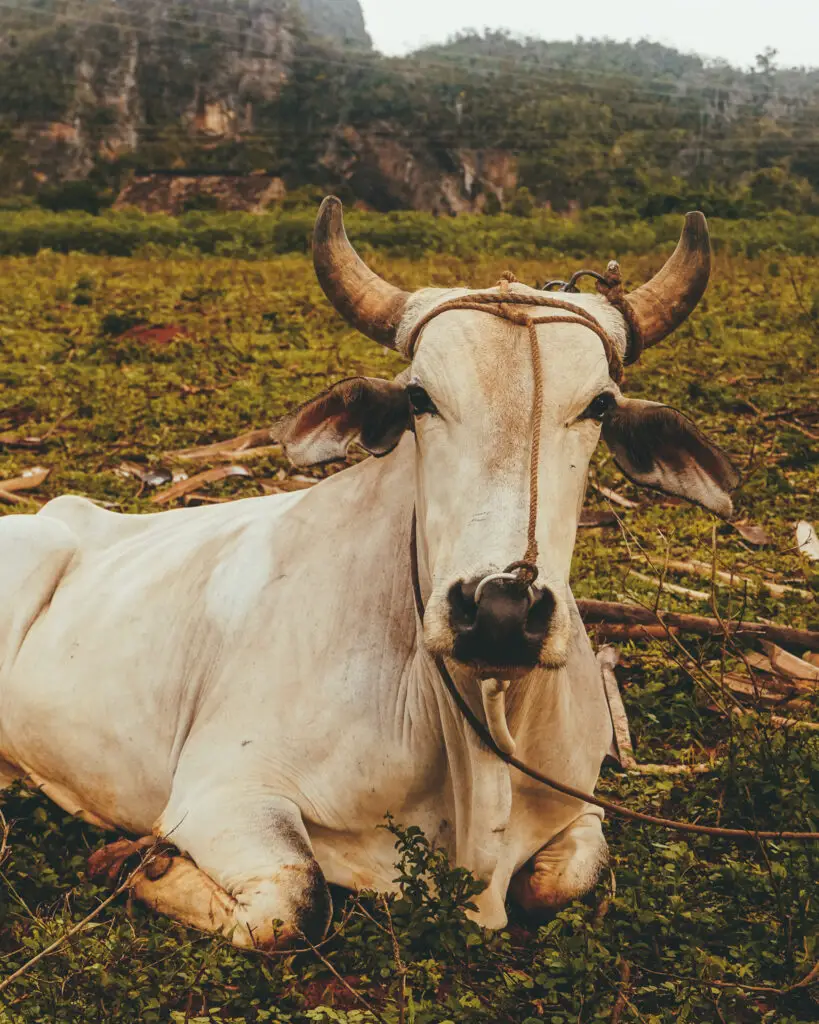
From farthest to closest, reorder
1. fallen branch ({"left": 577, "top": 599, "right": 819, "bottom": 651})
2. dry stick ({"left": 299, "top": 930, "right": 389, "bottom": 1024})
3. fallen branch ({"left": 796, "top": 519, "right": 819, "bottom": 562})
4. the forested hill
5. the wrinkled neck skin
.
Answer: the forested hill < fallen branch ({"left": 796, "top": 519, "right": 819, "bottom": 562}) < fallen branch ({"left": 577, "top": 599, "right": 819, "bottom": 651}) < the wrinkled neck skin < dry stick ({"left": 299, "top": 930, "right": 389, "bottom": 1024})

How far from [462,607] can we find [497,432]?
0.44 m

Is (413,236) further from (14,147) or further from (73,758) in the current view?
(14,147)

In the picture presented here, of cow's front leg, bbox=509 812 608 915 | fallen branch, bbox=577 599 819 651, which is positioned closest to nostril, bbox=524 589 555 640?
cow's front leg, bbox=509 812 608 915

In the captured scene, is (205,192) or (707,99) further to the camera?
(707,99)

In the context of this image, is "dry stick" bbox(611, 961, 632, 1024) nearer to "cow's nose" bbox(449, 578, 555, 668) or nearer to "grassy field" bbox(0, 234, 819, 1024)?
"grassy field" bbox(0, 234, 819, 1024)

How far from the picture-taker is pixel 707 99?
6034 cm

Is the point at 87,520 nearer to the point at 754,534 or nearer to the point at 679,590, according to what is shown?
the point at 679,590

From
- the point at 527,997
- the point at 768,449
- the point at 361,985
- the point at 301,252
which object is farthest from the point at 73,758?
the point at 301,252

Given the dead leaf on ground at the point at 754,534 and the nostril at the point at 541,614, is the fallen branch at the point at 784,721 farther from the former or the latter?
the dead leaf on ground at the point at 754,534

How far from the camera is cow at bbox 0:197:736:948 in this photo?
297 cm

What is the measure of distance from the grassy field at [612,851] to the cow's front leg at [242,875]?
0.21 ft

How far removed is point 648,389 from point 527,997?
6697mm

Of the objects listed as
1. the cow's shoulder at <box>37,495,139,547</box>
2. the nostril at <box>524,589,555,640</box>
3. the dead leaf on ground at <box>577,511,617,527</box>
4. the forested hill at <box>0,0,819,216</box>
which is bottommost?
the forested hill at <box>0,0,819,216</box>

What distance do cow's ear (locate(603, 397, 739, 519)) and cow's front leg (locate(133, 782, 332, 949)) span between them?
1310mm
